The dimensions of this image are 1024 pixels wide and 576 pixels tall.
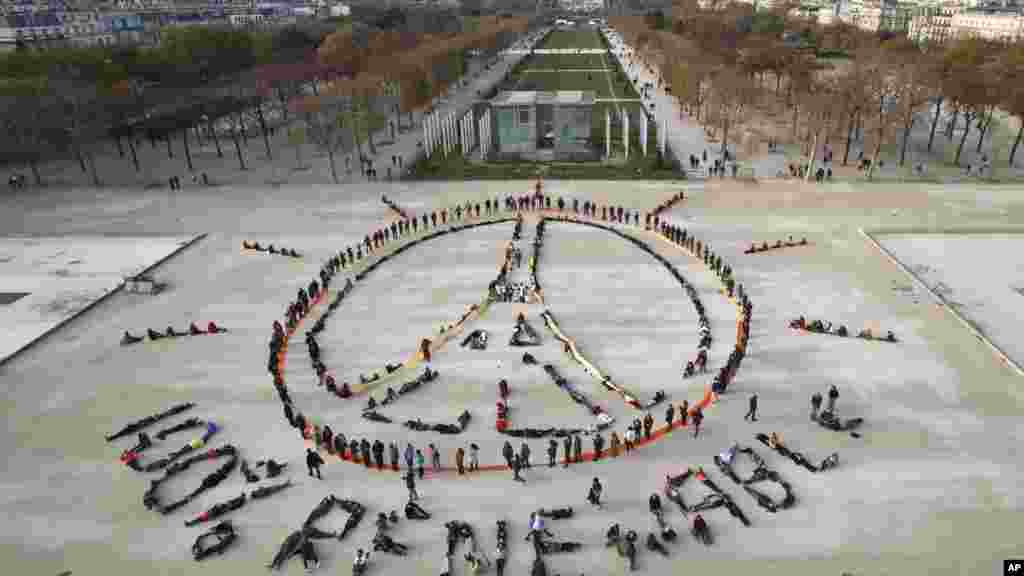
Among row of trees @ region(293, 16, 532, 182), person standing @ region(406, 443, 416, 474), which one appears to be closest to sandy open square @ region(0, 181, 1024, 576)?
person standing @ region(406, 443, 416, 474)

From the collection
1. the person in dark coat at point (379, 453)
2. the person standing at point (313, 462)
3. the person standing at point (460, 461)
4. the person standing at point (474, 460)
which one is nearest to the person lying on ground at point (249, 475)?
the person standing at point (313, 462)

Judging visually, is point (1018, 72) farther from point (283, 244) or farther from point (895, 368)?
point (283, 244)

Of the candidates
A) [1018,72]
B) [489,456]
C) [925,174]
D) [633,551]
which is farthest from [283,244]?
[1018,72]

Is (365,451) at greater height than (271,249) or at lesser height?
lesser

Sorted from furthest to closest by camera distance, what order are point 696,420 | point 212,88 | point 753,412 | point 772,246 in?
point 212,88 → point 772,246 → point 753,412 → point 696,420

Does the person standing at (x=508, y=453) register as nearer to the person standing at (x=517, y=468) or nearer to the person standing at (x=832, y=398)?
the person standing at (x=517, y=468)

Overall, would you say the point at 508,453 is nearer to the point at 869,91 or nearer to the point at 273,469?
the point at 273,469

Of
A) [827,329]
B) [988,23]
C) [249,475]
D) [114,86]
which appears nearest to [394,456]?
[249,475]
